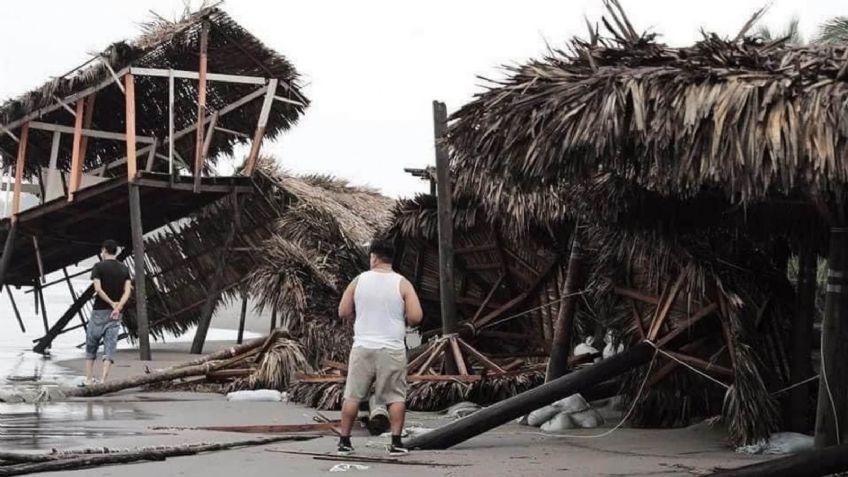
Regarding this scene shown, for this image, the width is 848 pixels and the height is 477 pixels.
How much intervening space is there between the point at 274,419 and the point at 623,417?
3.20m

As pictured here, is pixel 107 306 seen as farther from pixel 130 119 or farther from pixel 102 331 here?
pixel 130 119

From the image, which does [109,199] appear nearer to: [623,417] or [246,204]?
[246,204]

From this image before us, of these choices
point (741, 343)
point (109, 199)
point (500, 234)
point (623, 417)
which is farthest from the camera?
point (109, 199)

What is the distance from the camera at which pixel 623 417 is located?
1024 centimetres

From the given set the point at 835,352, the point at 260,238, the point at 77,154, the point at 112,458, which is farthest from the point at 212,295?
the point at 835,352

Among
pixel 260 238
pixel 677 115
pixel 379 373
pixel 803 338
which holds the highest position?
pixel 260 238

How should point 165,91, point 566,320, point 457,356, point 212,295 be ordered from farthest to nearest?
point 165,91
point 212,295
point 457,356
point 566,320

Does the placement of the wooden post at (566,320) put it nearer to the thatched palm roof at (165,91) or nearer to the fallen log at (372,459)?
the fallen log at (372,459)

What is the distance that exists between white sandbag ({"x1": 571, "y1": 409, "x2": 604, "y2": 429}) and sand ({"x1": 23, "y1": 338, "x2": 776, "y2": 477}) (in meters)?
0.25

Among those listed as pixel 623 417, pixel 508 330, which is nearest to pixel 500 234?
pixel 508 330

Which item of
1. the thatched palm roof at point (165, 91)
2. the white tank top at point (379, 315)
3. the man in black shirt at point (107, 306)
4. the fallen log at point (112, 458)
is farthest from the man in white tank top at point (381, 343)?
the thatched palm roof at point (165, 91)

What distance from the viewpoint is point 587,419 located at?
10.2 metres

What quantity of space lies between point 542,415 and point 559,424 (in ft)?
1.08

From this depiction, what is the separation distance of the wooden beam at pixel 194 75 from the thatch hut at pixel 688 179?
7903 millimetres
